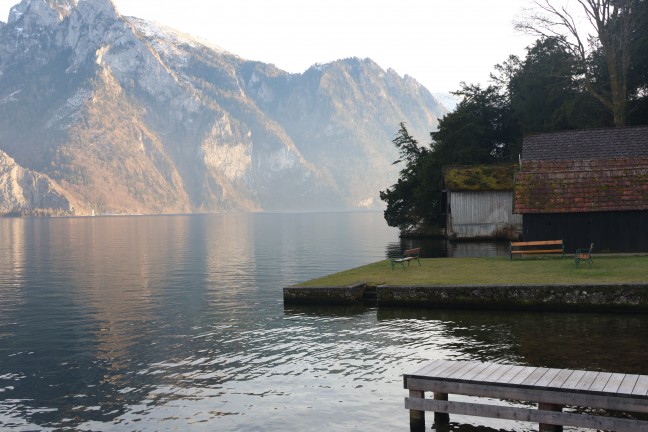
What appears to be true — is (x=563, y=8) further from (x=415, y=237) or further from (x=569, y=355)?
(x=569, y=355)

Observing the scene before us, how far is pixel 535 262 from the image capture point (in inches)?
1420

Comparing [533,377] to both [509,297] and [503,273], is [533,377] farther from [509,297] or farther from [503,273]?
[503,273]

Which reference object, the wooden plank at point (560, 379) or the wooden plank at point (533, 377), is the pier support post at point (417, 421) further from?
the wooden plank at point (560, 379)

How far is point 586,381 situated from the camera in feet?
43.0

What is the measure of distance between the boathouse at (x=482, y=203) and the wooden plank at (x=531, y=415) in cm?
5139

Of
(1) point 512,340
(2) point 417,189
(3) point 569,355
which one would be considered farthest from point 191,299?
(2) point 417,189

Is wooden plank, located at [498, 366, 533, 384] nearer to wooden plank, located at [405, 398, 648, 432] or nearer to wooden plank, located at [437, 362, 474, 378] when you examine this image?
wooden plank, located at [405, 398, 648, 432]

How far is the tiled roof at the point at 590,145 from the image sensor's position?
44.8 meters

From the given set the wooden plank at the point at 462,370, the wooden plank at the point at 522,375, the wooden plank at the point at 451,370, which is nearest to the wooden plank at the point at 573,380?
the wooden plank at the point at 522,375

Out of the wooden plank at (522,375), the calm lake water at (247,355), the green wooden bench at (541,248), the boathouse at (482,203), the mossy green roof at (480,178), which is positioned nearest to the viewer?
the wooden plank at (522,375)

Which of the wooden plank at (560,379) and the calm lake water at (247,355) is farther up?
the wooden plank at (560,379)

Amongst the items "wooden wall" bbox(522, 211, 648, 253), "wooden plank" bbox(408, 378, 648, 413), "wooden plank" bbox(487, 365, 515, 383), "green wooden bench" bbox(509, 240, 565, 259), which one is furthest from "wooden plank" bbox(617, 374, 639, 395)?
"wooden wall" bbox(522, 211, 648, 253)

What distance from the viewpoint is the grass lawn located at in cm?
2898

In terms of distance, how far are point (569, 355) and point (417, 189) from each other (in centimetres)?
6099
